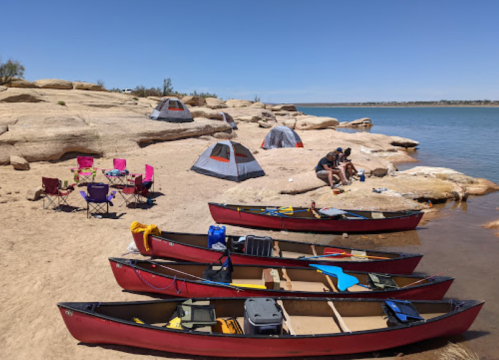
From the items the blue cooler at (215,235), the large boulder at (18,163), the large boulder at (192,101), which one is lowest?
the blue cooler at (215,235)

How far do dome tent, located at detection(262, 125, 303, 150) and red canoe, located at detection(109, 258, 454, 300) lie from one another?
1984cm

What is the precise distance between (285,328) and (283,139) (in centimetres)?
2207

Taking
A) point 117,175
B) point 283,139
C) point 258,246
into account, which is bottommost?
point 258,246

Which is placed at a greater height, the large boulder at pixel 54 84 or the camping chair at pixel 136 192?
the large boulder at pixel 54 84

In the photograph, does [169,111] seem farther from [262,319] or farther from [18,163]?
[262,319]

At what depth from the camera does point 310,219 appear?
11.9 metres

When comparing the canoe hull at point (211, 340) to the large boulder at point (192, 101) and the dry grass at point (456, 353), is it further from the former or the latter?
the large boulder at point (192, 101)

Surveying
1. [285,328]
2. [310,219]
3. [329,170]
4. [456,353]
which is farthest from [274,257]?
[329,170]

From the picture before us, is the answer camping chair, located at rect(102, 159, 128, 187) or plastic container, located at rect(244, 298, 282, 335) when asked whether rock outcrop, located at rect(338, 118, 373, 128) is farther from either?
plastic container, located at rect(244, 298, 282, 335)

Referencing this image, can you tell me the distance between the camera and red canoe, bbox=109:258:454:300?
7.08m

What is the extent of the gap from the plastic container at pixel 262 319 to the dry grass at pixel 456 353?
11.4 feet

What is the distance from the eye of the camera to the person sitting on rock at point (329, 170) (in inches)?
626

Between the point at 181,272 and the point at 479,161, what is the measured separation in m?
31.8

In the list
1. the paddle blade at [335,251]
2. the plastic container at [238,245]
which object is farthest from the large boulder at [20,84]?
the paddle blade at [335,251]
